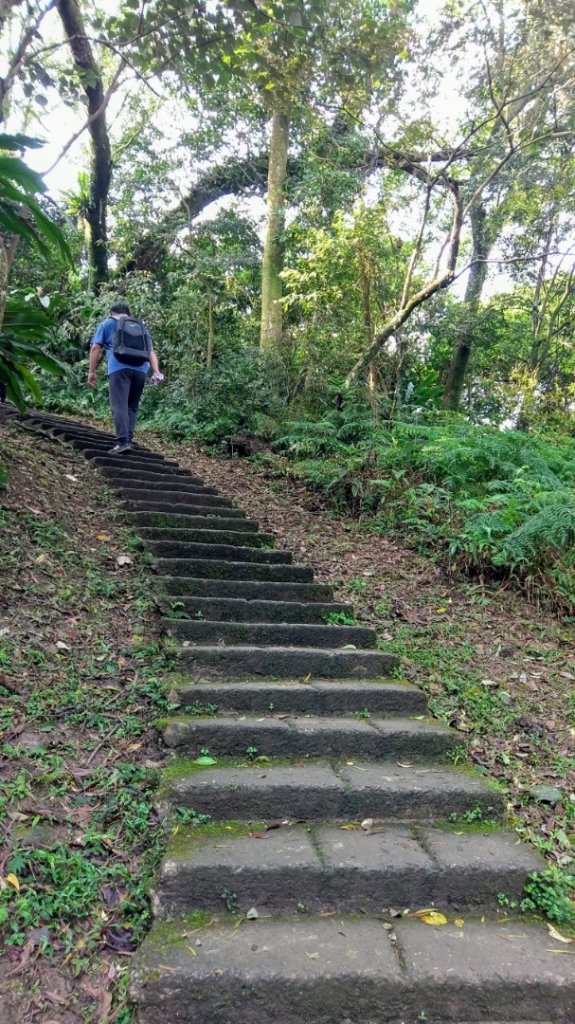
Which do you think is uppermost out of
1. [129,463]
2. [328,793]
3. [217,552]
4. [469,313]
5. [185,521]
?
[469,313]

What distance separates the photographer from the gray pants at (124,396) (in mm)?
6281

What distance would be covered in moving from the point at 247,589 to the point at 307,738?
1.46m

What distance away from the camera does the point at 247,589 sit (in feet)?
14.5

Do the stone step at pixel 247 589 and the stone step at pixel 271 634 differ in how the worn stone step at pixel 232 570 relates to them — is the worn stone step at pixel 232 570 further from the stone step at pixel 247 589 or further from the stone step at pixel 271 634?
the stone step at pixel 271 634

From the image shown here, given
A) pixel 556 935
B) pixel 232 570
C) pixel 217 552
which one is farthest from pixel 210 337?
pixel 556 935

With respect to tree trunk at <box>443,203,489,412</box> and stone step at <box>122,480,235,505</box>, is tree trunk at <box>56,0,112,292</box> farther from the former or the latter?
stone step at <box>122,480,235,505</box>

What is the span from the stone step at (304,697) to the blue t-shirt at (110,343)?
3.81m

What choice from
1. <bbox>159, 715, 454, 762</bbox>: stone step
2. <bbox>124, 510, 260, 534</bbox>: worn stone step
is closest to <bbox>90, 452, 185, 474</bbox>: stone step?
<bbox>124, 510, 260, 534</bbox>: worn stone step

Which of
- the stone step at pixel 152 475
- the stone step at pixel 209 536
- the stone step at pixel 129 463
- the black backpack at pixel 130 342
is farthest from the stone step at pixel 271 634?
the black backpack at pixel 130 342

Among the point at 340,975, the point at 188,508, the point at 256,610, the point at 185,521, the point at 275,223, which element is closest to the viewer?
the point at 340,975

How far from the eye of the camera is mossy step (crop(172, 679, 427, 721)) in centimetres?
329

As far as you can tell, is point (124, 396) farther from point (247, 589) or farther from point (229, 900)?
point (229, 900)

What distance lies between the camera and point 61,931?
2.10 m

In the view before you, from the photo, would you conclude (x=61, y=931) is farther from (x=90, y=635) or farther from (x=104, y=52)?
(x=104, y=52)
